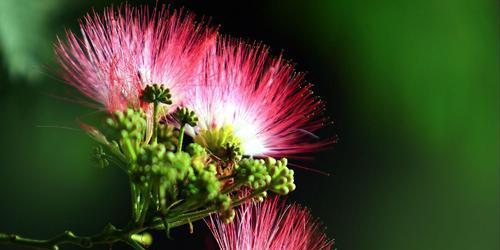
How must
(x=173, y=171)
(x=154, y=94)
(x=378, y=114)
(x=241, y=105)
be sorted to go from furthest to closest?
(x=378, y=114), (x=241, y=105), (x=154, y=94), (x=173, y=171)

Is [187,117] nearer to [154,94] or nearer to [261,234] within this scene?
[154,94]

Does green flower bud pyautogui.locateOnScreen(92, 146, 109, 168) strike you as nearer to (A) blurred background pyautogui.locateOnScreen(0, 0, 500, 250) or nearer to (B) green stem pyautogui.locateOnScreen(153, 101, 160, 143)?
(B) green stem pyautogui.locateOnScreen(153, 101, 160, 143)

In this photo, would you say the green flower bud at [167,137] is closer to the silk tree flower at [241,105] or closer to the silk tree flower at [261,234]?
the silk tree flower at [241,105]

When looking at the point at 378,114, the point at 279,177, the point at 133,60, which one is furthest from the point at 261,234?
the point at 378,114

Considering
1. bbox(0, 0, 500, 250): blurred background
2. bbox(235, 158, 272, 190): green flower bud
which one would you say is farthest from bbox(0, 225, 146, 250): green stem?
bbox(0, 0, 500, 250): blurred background

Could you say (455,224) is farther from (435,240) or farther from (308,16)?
(308,16)

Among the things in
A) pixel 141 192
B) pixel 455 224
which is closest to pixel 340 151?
pixel 455 224

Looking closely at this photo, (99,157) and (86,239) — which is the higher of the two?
(99,157)
